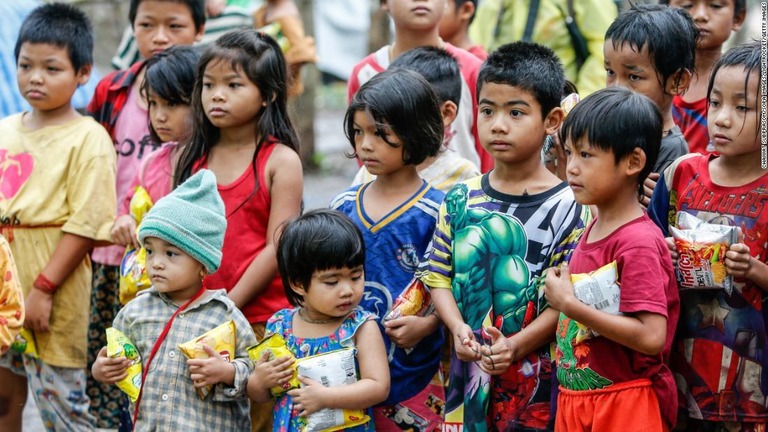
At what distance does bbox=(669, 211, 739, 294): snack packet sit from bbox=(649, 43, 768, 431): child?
5 cm

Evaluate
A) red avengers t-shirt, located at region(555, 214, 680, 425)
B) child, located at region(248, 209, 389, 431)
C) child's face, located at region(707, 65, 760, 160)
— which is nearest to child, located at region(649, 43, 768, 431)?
child's face, located at region(707, 65, 760, 160)

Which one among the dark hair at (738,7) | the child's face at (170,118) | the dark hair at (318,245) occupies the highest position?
the dark hair at (738,7)

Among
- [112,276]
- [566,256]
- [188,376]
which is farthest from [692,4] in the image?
[112,276]

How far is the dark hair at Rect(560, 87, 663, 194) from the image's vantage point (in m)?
3.18

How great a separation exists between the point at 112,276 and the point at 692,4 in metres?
3.02

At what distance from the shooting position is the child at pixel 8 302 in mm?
4000

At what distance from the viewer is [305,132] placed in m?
11.7

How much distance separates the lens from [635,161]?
3209 mm

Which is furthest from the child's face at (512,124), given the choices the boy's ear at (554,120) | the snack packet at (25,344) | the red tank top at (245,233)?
the snack packet at (25,344)

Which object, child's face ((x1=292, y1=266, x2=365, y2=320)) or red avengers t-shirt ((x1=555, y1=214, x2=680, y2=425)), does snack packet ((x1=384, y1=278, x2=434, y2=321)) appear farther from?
red avengers t-shirt ((x1=555, y1=214, x2=680, y2=425))

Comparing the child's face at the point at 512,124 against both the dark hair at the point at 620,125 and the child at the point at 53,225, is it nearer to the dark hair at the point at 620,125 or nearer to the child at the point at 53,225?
the dark hair at the point at 620,125

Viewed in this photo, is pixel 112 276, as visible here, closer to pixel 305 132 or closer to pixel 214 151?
pixel 214 151

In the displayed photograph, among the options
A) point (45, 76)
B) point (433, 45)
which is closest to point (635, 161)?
point (433, 45)

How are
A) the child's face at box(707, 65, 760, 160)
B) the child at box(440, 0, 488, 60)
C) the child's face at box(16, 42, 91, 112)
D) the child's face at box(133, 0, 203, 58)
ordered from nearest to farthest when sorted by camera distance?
1. the child's face at box(707, 65, 760, 160)
2. the child's face at box(16, 42, 91, 112)
3. the child's face at box(133, 0, 203, 58)
4. the child at box(440, 0, 488, 60)
